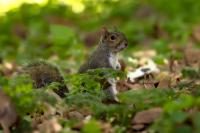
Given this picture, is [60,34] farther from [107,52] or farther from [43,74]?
[43,74]

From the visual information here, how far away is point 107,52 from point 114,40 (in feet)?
0.48

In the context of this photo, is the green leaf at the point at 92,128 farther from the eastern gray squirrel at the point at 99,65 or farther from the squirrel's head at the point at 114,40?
the squirrel's head at the point at 114,40

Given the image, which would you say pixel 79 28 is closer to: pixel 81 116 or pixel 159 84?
pixel 159 84

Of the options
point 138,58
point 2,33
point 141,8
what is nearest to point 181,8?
point 141,8

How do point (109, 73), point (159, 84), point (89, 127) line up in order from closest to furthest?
point (89, 127) → point (109, 73) → point (159, 84)

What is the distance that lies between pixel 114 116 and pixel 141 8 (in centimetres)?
993

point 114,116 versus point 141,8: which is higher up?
point 141,8

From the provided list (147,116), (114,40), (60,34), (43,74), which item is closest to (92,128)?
(147,116)

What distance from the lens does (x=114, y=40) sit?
7125 millimetres

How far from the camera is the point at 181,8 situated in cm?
1398

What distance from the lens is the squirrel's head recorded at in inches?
279

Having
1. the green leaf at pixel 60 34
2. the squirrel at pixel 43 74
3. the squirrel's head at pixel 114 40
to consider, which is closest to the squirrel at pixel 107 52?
the squirrel's head at pixel 114 40

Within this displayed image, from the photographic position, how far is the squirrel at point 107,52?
6891 mm

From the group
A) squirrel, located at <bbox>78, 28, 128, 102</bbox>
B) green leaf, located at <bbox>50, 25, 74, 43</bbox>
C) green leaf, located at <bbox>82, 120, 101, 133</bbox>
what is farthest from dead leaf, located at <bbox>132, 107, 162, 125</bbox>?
green leaf, located at <bbox>50, 25, 74, 43</bbox>
